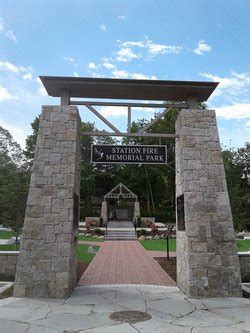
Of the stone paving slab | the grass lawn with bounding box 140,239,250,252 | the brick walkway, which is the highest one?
the grass lawn with bounding box 140,239,250,252

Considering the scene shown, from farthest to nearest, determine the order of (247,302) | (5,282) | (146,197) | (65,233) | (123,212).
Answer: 1. (146,197)
2. (123,212)
3. (5,282)
4. (65,233)
5. (247,302)

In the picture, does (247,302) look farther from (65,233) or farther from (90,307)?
(65,233)

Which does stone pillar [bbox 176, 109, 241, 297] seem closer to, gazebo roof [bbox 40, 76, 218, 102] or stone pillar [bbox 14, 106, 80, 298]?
gazebo roof [bbox 40, 76, 218, 102]

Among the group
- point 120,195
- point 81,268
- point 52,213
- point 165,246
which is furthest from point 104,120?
point 120,195

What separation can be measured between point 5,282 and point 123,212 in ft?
106

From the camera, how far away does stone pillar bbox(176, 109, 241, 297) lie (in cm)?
685

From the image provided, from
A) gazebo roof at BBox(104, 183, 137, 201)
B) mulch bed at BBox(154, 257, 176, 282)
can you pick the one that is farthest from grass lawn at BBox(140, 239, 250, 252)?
gazebo roof at BBox(104, 183, 137, 201)

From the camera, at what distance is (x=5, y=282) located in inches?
315

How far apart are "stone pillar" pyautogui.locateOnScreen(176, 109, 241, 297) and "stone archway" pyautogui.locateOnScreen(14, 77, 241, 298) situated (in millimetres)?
20

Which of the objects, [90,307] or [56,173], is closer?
[90,307]

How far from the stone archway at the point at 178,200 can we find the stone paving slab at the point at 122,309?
45cm

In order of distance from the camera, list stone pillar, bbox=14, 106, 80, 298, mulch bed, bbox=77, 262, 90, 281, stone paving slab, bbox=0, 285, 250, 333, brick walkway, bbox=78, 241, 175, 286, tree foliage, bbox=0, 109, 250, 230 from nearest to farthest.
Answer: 1. stone paving slab, bbox=0, 285, 250, 333
2. stone pillar, bbox=14, 106, 80, 298
3. brick walkway, bbox=78, 241, 175, 286
4. mulch bed, bbox=77, 262, 90, 281
5. tree foliage, bbox=0, 109, 250, 230

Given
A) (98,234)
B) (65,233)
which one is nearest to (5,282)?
(65,233)

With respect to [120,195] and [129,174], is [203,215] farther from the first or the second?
[129,174]
